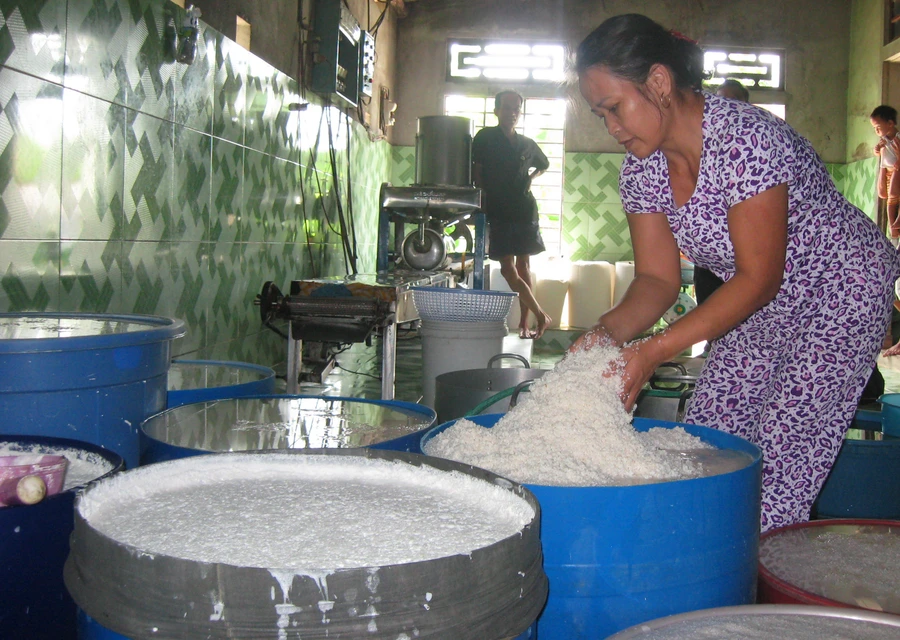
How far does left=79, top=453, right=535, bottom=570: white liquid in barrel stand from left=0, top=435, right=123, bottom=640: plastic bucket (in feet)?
0.33

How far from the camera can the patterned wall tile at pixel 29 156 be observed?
91.3 inches

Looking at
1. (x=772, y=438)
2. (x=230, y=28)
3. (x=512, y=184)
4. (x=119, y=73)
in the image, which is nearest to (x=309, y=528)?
(x=772, y=438)

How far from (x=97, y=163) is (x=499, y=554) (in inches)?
102

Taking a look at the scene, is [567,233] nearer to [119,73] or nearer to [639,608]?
[119,73]

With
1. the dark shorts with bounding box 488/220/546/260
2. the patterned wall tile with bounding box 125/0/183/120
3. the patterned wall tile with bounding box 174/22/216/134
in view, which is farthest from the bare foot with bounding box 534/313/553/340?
the patterned wall tile with bounding box 125/0/183/120

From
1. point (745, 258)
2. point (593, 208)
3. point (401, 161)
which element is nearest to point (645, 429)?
point (745, 258)

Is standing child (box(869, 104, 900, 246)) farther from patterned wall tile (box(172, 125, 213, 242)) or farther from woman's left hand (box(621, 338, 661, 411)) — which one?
woman's left hand (box(621, 338, 661, 411))

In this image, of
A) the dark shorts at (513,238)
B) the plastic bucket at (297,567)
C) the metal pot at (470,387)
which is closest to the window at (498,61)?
the dark shorts at (513,238)

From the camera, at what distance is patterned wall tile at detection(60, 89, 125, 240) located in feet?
8.75

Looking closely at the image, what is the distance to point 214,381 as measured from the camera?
212 cm

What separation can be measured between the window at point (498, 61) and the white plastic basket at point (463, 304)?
634 cm

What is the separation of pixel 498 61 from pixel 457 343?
6.57 metres

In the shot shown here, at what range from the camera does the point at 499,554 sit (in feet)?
2.41

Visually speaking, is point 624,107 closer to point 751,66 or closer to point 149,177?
point 149,177
